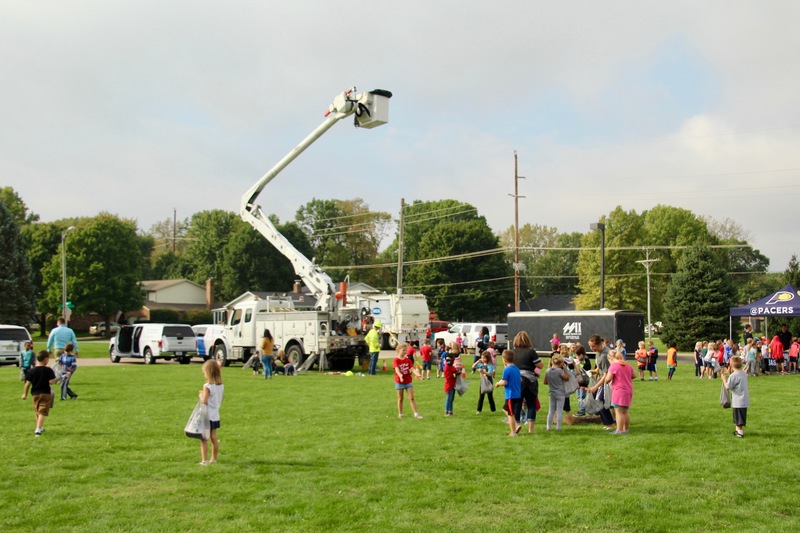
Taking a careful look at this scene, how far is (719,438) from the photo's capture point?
1246cm

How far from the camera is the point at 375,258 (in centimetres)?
9888

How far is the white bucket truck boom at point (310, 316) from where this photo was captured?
26.1 metres

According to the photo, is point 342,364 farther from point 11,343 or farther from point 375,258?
point 375,258

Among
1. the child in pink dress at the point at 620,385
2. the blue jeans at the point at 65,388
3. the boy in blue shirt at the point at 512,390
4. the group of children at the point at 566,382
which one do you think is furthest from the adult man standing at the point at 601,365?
the blue jeans at the point at 65,388

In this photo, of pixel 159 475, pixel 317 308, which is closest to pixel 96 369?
pixel 317 308

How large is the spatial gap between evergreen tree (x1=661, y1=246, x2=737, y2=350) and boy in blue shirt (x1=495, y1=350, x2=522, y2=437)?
117 ft

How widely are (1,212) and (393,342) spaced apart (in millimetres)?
37274

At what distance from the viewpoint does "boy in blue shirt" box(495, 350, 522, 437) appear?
42.2ft

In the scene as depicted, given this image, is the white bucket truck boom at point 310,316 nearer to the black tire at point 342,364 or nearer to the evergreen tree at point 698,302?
the black tire at point 342,364

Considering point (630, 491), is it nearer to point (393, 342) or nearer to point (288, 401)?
point (288, 401)

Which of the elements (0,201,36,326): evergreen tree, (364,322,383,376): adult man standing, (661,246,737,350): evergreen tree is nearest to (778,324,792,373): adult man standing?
(364,322,383,376): adult man standing

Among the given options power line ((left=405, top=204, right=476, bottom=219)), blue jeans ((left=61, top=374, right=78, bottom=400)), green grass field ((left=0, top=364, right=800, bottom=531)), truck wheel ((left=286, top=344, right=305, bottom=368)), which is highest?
power line ((left=405, top=204, right=476, bottom=219))

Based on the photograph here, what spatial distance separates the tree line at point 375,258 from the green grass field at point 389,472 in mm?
36005

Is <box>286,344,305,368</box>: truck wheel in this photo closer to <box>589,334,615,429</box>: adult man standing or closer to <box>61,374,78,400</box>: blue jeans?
<box>61,374,78,400</box>: blue jeans
